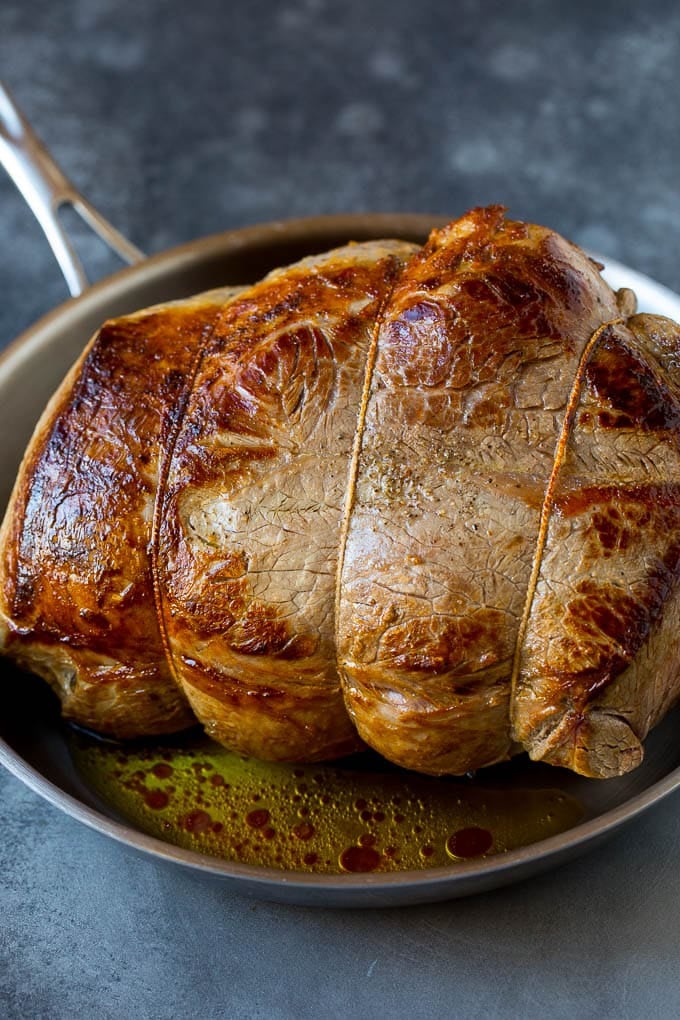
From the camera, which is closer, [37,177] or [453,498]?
[453,498]

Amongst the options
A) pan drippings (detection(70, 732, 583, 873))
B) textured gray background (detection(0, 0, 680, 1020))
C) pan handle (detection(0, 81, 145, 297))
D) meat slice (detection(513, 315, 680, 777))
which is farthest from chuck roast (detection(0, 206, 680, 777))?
pan handle (detection(0, 81, 145, 297))

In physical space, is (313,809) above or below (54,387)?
below

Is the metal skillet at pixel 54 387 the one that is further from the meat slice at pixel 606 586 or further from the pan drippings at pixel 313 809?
the meat slice at pixel 606 586

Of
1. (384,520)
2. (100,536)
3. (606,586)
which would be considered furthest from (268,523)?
(606,586)

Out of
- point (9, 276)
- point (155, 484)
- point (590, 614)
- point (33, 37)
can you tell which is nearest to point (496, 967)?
point (590, 614)

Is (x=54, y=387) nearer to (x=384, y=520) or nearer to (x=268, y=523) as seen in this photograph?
(x=268, y=523)

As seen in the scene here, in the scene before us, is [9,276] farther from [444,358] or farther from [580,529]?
[580,529]

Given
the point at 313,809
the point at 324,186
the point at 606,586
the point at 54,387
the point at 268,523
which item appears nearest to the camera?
the point at 606,586
